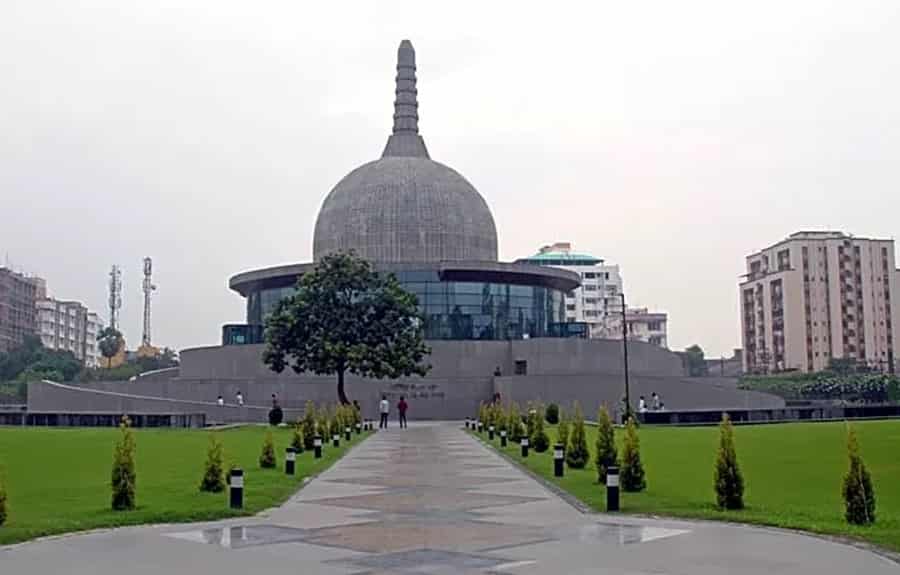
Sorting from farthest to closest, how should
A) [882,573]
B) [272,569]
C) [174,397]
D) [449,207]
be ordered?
[449,207] → [174,397] → [272,569] → [882,573]

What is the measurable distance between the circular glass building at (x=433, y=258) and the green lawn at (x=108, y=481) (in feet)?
113

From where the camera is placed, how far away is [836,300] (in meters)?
114

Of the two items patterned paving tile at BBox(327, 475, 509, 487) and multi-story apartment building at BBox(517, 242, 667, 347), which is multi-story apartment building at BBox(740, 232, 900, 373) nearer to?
multi-story apartment building at BBox(517, 242, 667, 347)

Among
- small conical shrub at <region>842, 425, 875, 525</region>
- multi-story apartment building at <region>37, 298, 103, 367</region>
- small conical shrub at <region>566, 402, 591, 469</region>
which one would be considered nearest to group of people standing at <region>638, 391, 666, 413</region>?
small conical shrub at <region>566, 402, 591, 469</region>

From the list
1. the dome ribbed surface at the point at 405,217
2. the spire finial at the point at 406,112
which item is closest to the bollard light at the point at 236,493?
the dome ribbed surface at the point at 405,217

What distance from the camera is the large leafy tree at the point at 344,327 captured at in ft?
159

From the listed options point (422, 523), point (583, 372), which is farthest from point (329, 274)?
point (422, 523)

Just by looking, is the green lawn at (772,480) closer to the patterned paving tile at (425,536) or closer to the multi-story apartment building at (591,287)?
the patterned paving tile at (425,536)

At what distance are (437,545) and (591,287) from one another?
147 m

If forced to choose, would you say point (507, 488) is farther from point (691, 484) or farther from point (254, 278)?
point (254, 278)

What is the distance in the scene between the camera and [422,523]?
13.9 m

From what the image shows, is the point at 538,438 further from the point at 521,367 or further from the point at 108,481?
the point at 521,367

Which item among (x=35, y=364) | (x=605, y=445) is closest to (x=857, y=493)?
(x=605, y=445)

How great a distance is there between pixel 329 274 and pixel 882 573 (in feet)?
137
